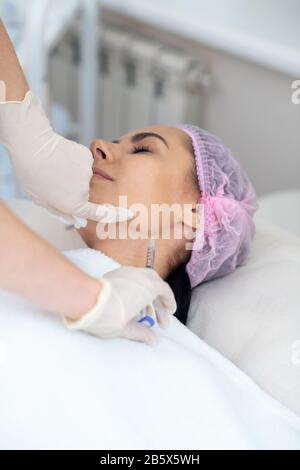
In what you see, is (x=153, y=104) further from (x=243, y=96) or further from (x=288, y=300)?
(x=288, y=300)

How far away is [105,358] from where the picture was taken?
1206 millimetres

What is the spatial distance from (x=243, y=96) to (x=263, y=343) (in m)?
1.14

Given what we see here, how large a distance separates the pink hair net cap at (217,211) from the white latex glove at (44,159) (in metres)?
0.21

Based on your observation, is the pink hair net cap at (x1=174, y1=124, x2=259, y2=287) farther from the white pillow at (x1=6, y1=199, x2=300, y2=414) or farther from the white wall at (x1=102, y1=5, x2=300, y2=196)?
the white wall at (x1=102, y1=5, x2=300, y2=196)

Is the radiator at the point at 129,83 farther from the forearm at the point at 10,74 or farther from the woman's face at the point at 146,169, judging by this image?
the forearm at the point at 10,74

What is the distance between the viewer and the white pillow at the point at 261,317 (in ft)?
4.37

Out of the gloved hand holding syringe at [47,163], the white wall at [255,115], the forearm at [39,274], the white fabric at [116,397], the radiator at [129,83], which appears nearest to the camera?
the forearm at [39,274]

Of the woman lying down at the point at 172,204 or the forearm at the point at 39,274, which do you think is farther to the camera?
the woman lying down at the point at 172,204

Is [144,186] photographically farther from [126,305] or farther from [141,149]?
[126,305]

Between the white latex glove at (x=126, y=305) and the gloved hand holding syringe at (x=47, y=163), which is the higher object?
the gloved hand holding syringe at (x=47, y=163)

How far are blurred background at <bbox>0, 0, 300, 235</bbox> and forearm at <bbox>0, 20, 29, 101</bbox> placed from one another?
1.92 feet

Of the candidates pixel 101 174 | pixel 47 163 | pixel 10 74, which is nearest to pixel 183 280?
pixel 101 174

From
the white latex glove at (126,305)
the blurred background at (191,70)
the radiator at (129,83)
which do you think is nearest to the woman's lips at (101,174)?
the white latex glove at (126,305)
